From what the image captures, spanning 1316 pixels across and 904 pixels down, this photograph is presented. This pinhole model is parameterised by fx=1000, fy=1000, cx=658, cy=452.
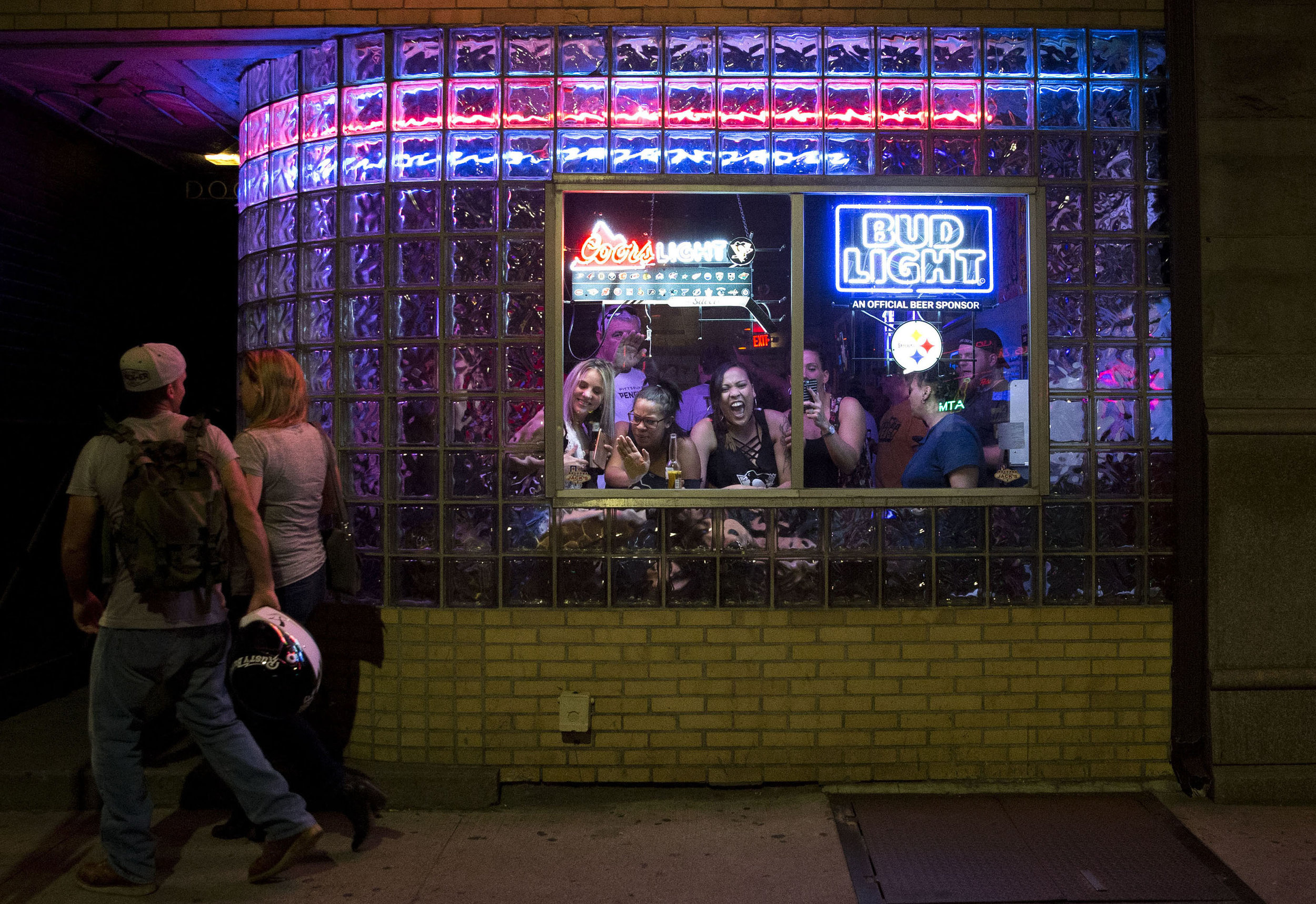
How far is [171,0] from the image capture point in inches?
199

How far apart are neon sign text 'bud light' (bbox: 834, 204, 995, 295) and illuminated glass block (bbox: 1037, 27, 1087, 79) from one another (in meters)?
0.79

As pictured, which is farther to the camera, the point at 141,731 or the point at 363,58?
the point at 363,58

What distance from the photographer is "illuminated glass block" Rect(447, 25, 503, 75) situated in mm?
5055

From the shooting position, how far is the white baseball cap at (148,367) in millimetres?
3959

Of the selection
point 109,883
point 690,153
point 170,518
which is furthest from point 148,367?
point 690,153

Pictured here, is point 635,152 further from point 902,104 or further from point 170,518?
point 170,518

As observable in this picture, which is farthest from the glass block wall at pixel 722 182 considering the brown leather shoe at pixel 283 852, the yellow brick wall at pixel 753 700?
the brown leather shoe at pixel 283 852

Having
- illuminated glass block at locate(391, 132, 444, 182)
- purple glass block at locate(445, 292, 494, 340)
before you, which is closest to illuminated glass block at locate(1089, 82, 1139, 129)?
purple glass block at locate(445, 292, 494, 340)

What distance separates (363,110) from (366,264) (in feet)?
2.62

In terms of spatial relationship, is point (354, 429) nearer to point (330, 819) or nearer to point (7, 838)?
point (330, 819)

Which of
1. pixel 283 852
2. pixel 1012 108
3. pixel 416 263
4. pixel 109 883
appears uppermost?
pixel 1012 108

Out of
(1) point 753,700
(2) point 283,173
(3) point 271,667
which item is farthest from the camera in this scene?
(2) point 283,173

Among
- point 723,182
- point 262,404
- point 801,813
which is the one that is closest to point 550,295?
point 723,182

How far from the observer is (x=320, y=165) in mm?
5227
